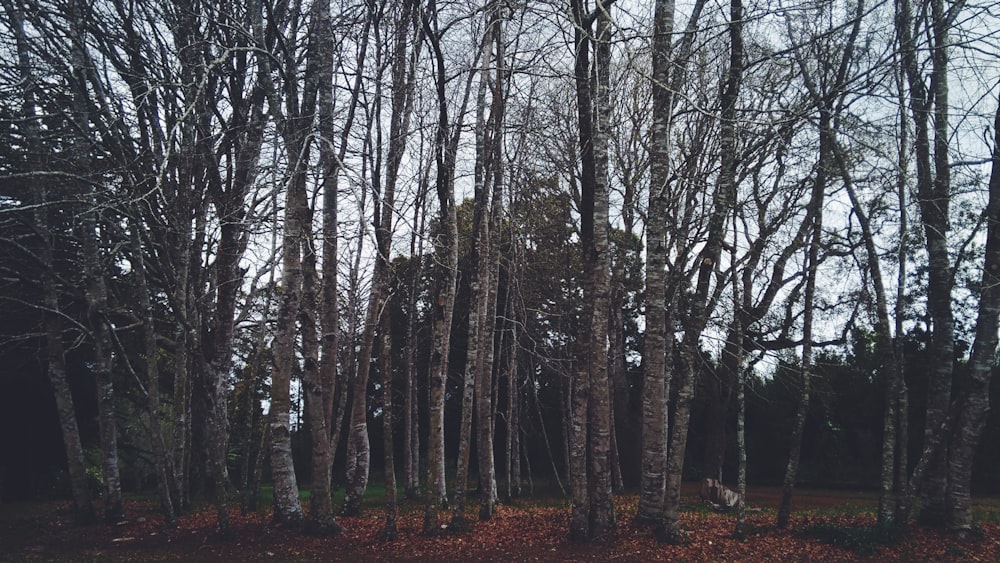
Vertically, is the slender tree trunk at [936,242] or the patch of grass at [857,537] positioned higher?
the slender tree trunk at [936,242]

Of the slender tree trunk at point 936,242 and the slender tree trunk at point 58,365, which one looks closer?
the slender tree trunk at point 936,242

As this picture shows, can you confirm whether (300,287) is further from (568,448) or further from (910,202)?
(568,448)

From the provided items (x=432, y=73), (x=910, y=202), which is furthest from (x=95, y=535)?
(x=910, y=202)

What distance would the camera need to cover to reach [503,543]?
8922mm

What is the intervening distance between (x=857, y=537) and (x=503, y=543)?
4.84 metres

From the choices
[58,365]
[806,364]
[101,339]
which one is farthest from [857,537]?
[58,365]

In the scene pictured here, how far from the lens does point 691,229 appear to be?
536 inches

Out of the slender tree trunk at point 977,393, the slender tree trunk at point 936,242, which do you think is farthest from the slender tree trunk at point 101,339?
the slender tree trunk at point 977,393

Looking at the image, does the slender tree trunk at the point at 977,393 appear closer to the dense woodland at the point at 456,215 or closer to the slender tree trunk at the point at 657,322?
the dense woodland at the point at 456,215

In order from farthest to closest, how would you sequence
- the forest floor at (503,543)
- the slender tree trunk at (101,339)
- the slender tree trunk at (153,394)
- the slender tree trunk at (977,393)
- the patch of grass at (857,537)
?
the slender tree trunk at (101,339)
the slender tree trunk at (153,394)
the slender tree trunk at (977,393)
the patch of grass at (857,537)
the forest floor at (503,543)

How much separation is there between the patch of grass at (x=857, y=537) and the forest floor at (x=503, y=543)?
0.01 metres

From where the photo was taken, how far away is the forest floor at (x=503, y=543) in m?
8.00

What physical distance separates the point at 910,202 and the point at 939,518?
4.91 m

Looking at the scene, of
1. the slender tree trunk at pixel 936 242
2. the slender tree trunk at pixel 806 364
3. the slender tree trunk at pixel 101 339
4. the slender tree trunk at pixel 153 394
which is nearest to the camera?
the slender tree trunk at pixel 936 242
